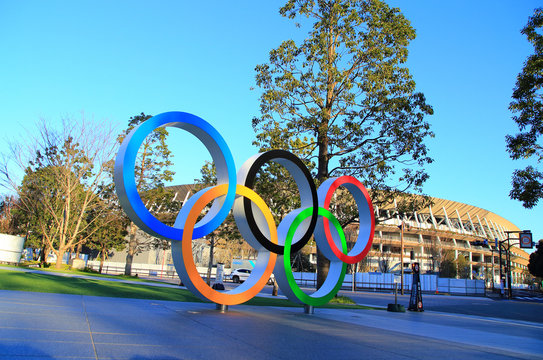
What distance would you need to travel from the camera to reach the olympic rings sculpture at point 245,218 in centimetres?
860

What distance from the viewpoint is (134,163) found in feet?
27.5

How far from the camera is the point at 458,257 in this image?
69500 millimetres

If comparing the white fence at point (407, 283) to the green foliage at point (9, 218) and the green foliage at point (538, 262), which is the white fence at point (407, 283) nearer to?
the green foliage at point (538, 262)

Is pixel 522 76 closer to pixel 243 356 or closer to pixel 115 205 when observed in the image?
pixel 243 356

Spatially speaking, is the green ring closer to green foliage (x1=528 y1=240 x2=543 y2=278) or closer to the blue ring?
the blue ring

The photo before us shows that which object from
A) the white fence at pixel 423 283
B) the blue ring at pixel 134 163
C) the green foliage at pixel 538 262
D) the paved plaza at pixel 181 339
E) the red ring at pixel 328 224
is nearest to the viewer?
the paved plaza at pixel 181 339

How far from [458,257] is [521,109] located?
2365 inches

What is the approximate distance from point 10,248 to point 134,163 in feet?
77.6

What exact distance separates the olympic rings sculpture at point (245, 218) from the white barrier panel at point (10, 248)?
2232cm

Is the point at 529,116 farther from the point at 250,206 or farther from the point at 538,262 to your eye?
the point at 538,262

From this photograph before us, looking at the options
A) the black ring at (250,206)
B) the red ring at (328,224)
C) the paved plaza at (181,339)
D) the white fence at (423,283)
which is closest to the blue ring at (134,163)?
the black ring at (250,206)

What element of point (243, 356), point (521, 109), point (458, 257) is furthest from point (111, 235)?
point (458, 257)

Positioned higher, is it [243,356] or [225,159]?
[225,159]

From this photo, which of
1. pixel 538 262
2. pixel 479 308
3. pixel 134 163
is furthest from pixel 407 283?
pixel 134 163
